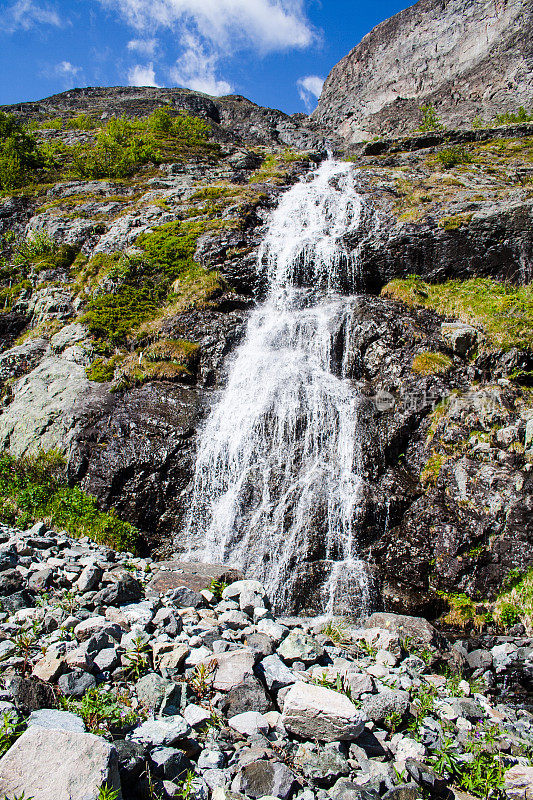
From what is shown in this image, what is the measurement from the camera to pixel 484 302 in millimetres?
13977

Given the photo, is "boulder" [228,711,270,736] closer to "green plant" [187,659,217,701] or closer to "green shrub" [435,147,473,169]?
"green plant" [187,659,217,701]

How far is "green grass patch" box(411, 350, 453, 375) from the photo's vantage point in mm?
11797

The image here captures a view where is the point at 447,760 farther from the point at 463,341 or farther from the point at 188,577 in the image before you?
the point at 463,341

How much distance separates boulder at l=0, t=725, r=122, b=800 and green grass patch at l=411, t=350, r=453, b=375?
36.5ft

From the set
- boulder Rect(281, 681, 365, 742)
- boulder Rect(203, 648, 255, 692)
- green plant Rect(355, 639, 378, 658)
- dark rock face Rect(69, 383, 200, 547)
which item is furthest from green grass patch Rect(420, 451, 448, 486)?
boulder Rect(281, 681, 365, 742)

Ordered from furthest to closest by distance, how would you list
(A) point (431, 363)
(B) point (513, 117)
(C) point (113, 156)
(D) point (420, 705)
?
(B) point (513, 117), (C) point (113, 156), (A) point (431, 363), (D) point (420, 705)

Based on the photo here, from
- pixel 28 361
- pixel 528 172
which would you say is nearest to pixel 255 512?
pixel 28 361

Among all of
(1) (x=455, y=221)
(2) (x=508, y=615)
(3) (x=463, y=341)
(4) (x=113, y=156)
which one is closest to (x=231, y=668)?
(2) (x=508, y=615)

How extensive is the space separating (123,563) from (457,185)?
2259cm

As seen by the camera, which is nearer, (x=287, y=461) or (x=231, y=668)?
(x=231, y=668)

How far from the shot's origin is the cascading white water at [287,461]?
919 cm

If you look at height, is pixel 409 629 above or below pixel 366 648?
above

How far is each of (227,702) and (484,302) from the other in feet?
46.1

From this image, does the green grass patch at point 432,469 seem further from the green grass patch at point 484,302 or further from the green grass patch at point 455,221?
the green grass patch at point 455,221
